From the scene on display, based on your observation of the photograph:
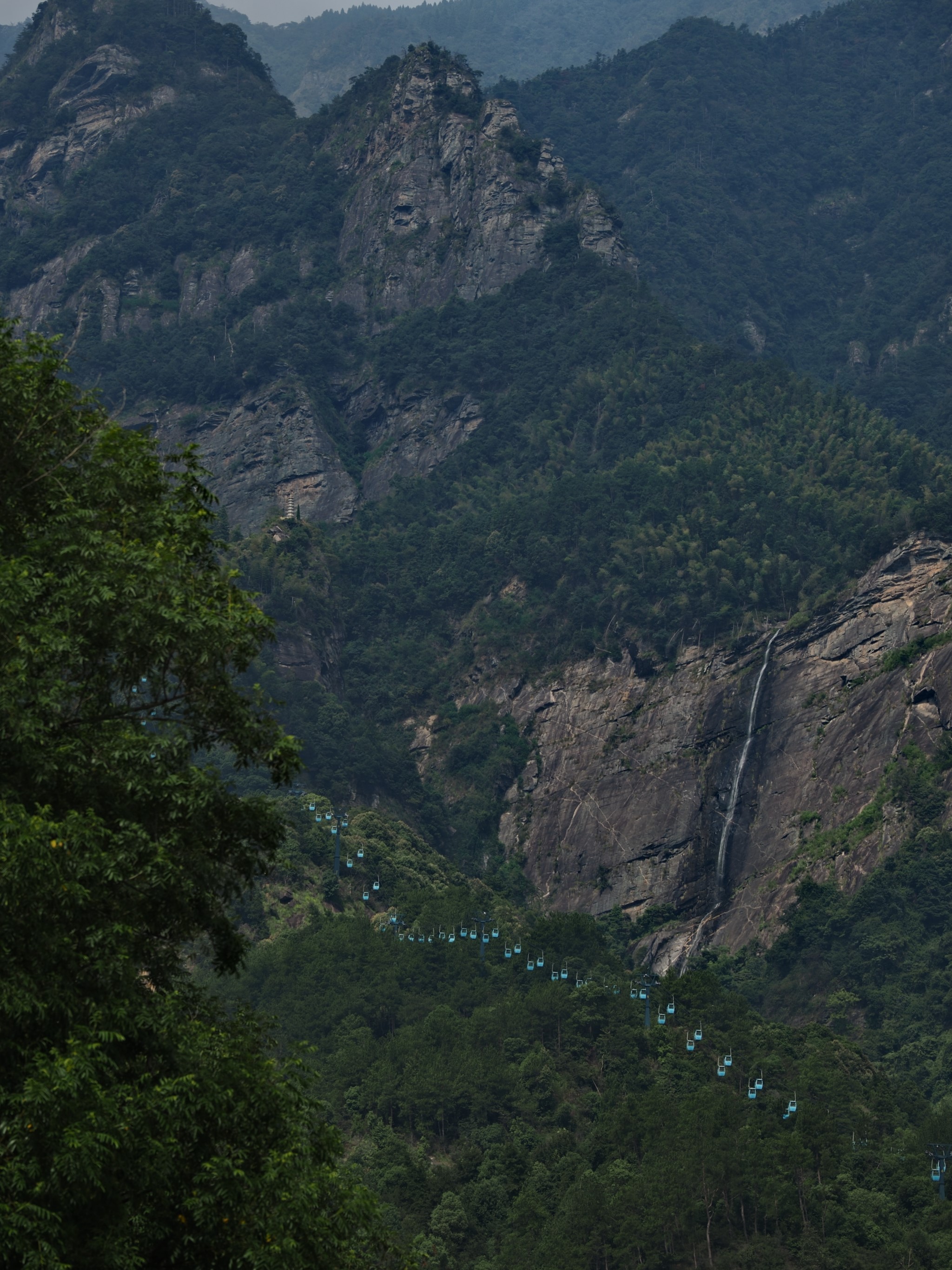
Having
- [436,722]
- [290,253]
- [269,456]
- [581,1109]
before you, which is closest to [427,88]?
[290,253]

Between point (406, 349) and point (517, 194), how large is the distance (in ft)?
63.5

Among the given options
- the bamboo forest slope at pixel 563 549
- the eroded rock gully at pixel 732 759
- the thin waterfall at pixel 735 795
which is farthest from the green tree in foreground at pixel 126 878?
the bamboo forest slope at pixel 563 549

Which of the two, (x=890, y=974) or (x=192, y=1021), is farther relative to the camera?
(x=890, y=974)

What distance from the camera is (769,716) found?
114000mm

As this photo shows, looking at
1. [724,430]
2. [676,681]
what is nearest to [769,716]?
[676,681]

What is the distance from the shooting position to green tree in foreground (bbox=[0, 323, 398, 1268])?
16.4 meters

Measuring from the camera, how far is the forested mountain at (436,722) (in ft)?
60.6

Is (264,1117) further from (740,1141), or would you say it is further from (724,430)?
(724,430)

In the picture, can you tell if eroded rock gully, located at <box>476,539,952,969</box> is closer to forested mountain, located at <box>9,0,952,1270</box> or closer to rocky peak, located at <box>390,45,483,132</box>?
forested mountain, located at <box>9,0,952,1270</box>

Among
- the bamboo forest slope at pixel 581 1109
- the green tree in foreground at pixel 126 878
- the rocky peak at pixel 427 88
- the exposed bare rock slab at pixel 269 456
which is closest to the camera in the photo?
the green tree in foreground at pixel 126 878

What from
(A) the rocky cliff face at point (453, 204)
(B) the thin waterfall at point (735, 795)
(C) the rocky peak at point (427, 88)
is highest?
(C) the rocky peak at point (427, 88)

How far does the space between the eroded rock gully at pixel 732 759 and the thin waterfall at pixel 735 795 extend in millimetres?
339

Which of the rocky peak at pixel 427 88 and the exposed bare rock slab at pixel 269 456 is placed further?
the rocky peak at pixel 427 88

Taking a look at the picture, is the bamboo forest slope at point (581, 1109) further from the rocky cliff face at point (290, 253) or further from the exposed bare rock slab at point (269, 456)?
the rocky cliff face at point (290, 253)
